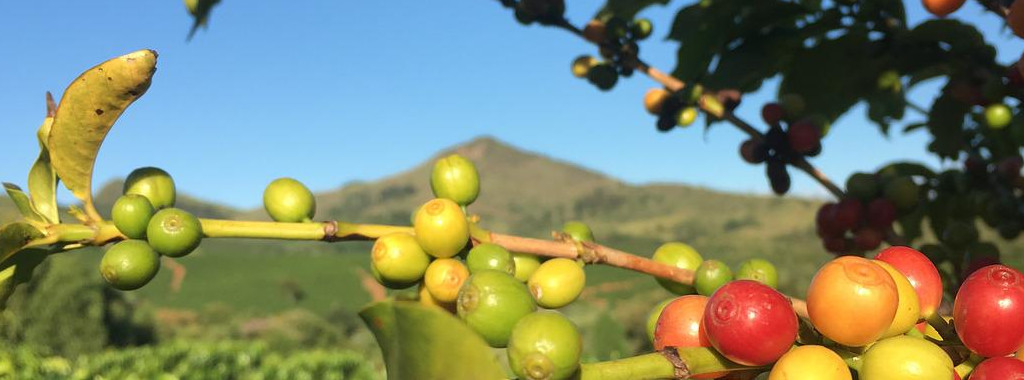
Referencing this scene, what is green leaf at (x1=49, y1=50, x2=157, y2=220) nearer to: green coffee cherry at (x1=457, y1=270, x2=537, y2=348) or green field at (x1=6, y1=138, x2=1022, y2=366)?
green field at (x1=6, y1=138, x2=1022, y2=366)

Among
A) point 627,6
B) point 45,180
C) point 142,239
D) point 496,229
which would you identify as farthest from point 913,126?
point 496,229

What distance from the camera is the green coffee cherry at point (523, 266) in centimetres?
118

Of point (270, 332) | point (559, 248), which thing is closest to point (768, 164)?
point (559, 248)

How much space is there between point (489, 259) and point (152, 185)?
1.97ft

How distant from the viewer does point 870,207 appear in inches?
71.9

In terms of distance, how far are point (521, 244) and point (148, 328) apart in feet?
78.9

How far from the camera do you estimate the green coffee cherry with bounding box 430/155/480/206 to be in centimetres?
123

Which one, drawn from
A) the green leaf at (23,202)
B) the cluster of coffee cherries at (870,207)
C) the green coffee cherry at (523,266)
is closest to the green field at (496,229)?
the green coffee cherry at (523,266)

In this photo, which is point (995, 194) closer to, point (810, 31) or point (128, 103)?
point (810, 31)

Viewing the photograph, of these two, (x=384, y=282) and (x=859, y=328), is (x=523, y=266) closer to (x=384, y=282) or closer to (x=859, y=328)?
(x=384, y=282)

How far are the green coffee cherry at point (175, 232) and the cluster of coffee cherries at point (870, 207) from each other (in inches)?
57.4

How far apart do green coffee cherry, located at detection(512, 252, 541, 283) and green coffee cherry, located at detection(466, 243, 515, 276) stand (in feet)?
0.36

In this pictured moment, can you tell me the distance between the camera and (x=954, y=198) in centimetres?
218

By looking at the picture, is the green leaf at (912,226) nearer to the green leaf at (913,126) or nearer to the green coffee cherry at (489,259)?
the green leaf at (913,126)
